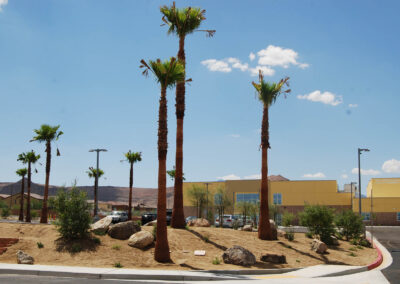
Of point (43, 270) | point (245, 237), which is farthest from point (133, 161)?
point (43, 270)

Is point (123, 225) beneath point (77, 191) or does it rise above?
beneath

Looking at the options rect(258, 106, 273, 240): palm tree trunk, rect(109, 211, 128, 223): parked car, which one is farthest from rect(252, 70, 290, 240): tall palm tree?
rect(109, 211, 128, 223): parked car

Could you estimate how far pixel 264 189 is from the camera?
91.1 ft

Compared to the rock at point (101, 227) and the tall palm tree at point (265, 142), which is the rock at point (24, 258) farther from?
the tall palm tree at point (265, 142)

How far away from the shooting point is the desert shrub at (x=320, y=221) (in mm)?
30797

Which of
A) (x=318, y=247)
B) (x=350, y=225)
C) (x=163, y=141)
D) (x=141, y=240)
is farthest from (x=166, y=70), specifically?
(x=350, y=225)

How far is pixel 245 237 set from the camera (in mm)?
26438

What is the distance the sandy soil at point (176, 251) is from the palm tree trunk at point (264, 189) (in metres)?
0.74

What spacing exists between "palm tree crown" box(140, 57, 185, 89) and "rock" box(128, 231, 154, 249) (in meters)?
7.92

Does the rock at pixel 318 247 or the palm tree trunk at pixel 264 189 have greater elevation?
the palm tree trunk at pixel 264 189

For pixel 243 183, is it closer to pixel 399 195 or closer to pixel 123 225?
pixel 399 195

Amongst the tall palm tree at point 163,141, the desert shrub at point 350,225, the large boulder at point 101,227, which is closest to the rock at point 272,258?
the tall palm tree at point 163,141

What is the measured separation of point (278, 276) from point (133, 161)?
39941 mm

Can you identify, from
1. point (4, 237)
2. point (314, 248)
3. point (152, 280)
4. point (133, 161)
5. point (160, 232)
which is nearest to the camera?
point (152, 280)
